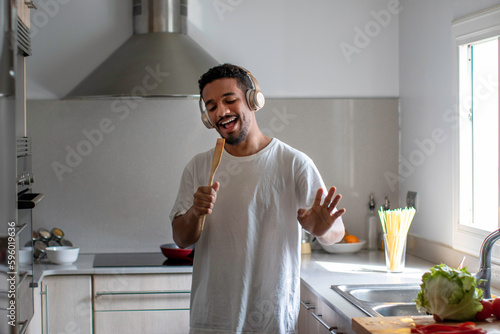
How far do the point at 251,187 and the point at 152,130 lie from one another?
1344mm

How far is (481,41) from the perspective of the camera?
2539mm

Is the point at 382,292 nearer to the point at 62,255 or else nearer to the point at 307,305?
the point at 307,305

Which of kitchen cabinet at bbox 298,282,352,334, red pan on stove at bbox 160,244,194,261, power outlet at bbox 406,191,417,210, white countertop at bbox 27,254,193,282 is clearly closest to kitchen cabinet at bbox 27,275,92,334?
white countertop at bbox 27,254,193,282

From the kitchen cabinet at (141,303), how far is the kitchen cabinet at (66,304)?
0.04m

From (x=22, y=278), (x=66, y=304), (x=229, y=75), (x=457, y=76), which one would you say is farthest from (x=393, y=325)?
(x=66, y=304)

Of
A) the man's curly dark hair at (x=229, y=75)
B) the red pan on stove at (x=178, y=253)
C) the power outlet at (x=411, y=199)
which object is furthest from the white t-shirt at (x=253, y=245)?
the power outlet at (x=411, y=199)

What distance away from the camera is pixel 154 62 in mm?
2830

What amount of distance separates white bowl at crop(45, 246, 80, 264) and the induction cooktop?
108 millimetres

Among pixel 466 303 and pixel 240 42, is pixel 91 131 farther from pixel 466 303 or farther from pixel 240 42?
→ pixel 466 303

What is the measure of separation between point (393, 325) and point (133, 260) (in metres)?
1.59

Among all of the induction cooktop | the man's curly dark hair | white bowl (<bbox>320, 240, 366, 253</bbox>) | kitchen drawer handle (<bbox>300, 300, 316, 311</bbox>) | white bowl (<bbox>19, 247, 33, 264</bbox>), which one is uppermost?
the man's curly dark hair

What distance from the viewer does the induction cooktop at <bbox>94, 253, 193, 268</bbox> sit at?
287cm

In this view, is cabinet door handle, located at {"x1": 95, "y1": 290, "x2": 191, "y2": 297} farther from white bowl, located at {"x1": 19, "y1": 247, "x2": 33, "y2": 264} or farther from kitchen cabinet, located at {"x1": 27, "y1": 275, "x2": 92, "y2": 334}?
white bowl, located at {"x1": 19, "y1": 247, "x2": 33, "y2": 264}

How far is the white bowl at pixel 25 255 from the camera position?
2041 mm
